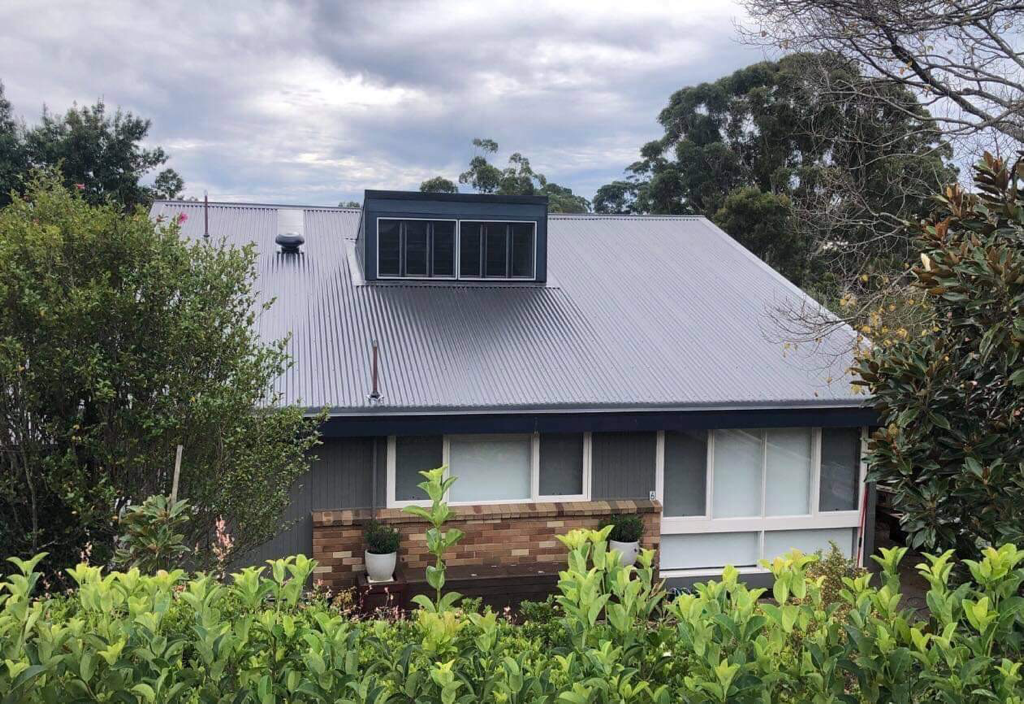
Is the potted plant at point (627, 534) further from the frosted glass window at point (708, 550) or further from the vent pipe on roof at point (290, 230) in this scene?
the vent pipe on roof at point (290, 230)

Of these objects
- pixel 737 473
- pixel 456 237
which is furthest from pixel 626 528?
pixel 456 237

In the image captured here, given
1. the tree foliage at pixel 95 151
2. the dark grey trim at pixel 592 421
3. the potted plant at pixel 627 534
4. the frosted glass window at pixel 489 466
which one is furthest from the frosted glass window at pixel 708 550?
the tree foliage at pixel 95 151

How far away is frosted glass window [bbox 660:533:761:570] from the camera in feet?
37.0

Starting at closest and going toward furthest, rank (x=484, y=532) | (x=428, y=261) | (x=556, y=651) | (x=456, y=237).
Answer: (x=556, y=651) < (x=484, y=532) < (x=428, y=261) < (x=456, y=237)

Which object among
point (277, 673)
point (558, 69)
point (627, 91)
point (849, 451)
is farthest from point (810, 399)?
point (627, 91)

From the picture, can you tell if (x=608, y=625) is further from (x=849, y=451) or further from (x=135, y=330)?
(x=849, y=451)

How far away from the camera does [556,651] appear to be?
3.57 m

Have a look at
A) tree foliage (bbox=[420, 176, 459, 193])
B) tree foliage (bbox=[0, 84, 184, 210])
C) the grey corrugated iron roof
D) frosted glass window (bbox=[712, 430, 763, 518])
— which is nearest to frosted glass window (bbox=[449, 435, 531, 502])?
the grey corrugated iron roof

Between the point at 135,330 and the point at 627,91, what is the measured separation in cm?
2476

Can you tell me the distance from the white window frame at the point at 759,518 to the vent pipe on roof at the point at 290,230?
7.25m

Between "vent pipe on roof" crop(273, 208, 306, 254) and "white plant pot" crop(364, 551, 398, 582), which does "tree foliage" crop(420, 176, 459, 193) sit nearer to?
"vent pipe on roof" crop(273, 208, 306, 254)

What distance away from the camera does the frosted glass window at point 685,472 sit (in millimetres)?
11188

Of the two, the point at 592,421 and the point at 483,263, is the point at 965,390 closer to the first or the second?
the point at 592,421

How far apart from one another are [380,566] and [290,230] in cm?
753
